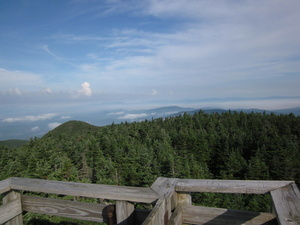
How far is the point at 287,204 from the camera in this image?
6.97ft

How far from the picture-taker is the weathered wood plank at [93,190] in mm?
2426

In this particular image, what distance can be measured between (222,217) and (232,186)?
0.40 meters

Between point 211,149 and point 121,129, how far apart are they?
36215mm

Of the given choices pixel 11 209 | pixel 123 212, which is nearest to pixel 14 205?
pixel 11 209

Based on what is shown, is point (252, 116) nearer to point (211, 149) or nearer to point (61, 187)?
point (211, 149)

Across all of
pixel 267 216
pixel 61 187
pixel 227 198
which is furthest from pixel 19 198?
pixel 227 198

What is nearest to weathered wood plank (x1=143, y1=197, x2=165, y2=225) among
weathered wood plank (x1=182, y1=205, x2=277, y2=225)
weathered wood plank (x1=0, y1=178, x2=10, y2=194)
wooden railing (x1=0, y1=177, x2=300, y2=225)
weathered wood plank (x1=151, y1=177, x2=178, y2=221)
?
wooden railing (x1=0, y1=177, x2=300, y2=225)

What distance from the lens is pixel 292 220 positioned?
1873 mm

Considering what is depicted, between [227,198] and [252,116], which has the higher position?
[252,116]

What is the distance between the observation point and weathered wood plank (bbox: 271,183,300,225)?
189cm

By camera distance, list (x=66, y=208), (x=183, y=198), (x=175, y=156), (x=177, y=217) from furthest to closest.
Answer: (x=175, y=156), (x=66, y=208), (x=183, y=198), (x=177, y=217)

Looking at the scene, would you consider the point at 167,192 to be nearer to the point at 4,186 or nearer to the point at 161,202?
the point at 161,202

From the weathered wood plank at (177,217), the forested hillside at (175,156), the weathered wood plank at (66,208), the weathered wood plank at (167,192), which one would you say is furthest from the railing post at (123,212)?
the forested hillside at (175,156)

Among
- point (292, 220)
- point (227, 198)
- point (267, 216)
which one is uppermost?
point (292, 220)
